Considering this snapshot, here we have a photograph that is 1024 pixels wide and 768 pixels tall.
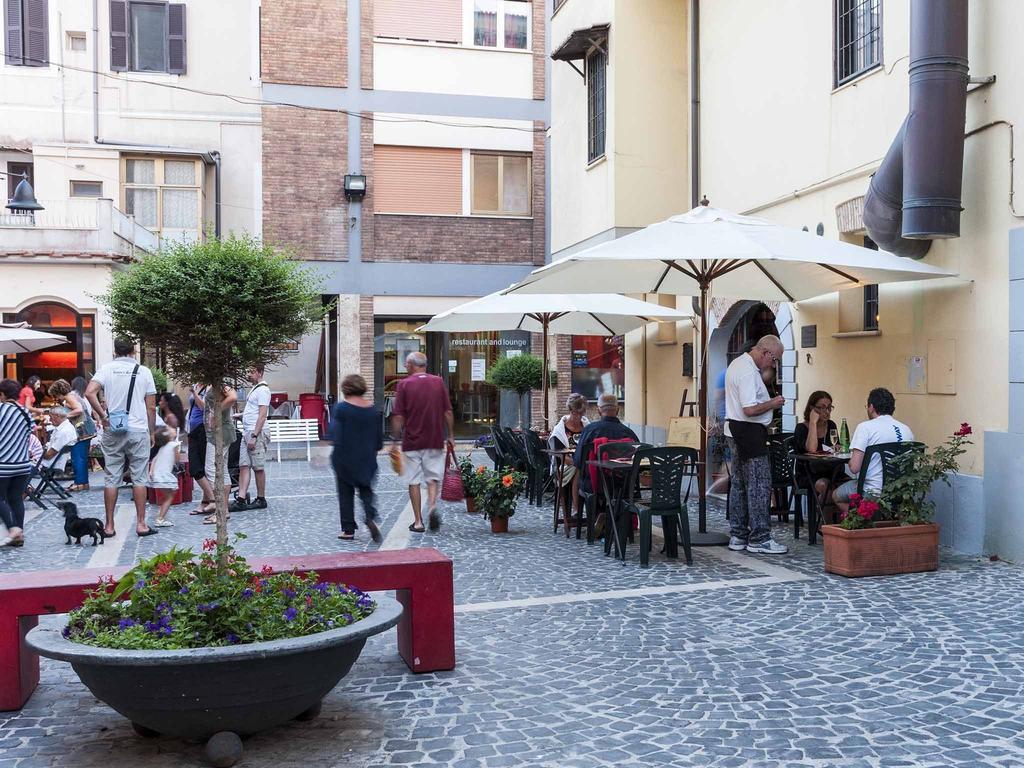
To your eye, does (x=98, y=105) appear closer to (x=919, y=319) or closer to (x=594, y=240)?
(x=594, y=240)

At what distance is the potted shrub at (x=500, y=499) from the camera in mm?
9641

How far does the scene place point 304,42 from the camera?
2119 cm

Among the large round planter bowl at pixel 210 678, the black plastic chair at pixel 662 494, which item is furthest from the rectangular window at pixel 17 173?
the large round planter bowl at pixel 210 678

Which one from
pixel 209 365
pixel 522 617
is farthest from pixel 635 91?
pixel 209 365

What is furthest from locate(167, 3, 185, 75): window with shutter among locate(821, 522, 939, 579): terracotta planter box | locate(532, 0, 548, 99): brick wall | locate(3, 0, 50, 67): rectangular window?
locate(821, 522, 939, 579): terracotta planter box

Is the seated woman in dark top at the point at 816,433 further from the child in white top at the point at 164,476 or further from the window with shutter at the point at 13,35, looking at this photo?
the window with shutter at the point at 13,35

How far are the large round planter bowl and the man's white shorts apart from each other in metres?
5.68

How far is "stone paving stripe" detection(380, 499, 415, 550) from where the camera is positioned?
913 cm

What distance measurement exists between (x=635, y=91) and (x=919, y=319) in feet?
19.7

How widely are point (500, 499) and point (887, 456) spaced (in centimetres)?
353

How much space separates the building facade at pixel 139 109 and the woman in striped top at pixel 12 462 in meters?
12.0

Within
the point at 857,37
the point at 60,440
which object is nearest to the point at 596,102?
the point at 857,37

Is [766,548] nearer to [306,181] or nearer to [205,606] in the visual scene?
[205,606]

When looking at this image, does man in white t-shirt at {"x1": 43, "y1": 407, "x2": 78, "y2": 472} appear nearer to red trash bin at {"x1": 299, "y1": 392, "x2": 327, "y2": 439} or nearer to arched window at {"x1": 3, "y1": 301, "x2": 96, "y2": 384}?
arched window at {"x1": 3, "y1": 301, "x2": 96, "y2": 384}
